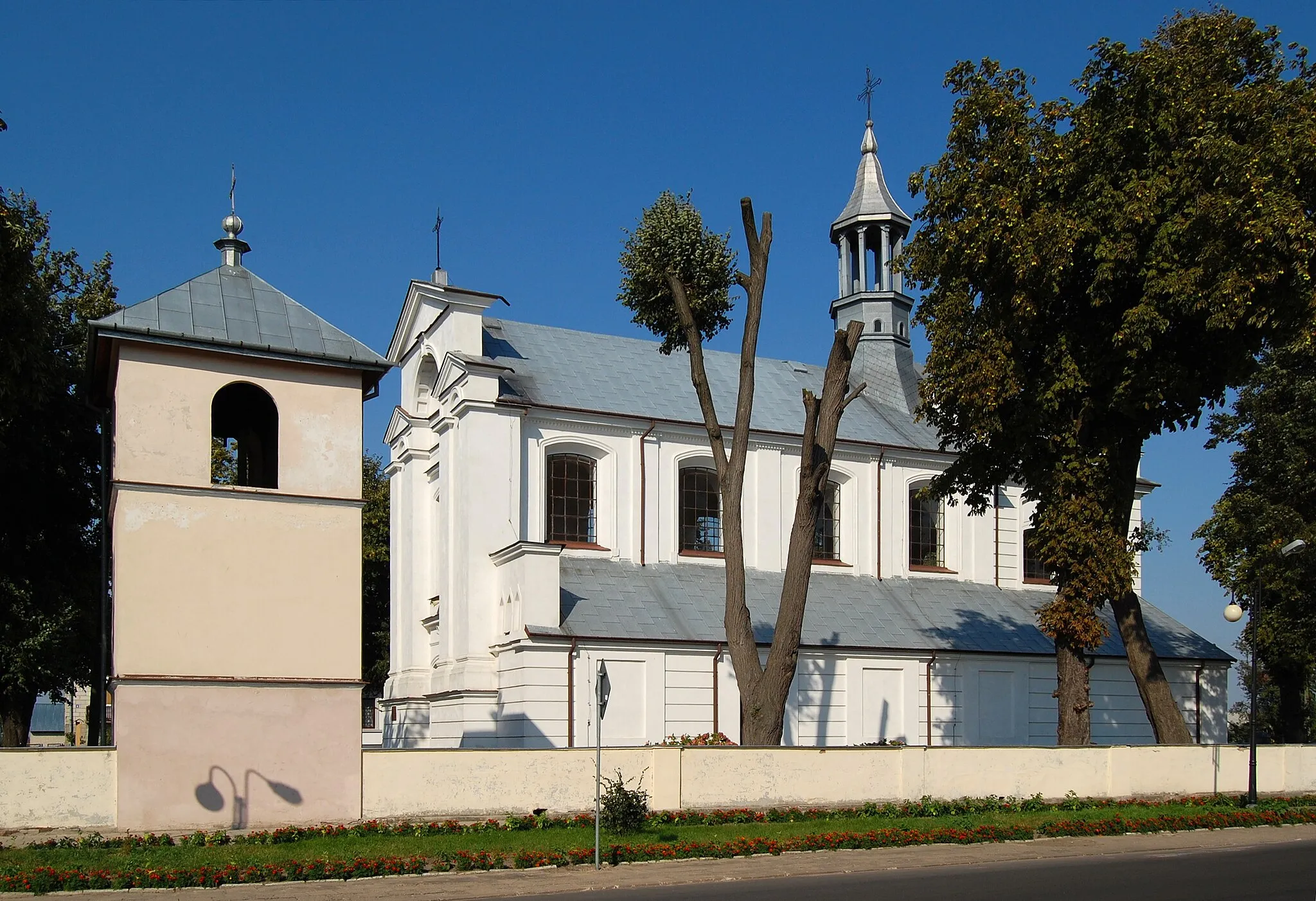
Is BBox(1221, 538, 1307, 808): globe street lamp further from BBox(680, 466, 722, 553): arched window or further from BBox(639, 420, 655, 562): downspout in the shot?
BBox(639, 420, 655, 562): downspout

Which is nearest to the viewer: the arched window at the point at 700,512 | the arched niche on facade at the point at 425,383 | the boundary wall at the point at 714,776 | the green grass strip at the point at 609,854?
the green grass strip at the point at 609,854

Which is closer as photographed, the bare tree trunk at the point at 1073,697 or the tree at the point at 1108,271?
the tree at the point at 1108,271

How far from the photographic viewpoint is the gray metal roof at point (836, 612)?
92.7ft

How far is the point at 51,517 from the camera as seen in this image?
87.4 ft

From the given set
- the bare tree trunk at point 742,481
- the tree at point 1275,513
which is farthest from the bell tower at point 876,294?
the bare tree trunk at point 742,481

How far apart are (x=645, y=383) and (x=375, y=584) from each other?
20.7 metres

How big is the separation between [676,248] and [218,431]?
870 cm

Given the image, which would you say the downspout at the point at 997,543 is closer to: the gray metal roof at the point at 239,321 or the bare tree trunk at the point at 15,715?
the gray metal roof at the point at 239,321

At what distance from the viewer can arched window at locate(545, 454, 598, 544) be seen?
30.5m

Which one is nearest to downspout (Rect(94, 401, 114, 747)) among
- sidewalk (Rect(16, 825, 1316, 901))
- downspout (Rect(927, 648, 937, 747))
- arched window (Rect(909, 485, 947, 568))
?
sidewalk (Rect(16, 825, 1316, 901))

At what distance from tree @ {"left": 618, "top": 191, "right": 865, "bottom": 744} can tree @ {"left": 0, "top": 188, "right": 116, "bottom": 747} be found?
11257mm

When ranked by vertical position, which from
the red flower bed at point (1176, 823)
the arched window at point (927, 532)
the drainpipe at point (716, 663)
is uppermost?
the arched window at point (927, 532)

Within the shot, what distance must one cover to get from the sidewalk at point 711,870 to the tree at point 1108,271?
19.4 ft

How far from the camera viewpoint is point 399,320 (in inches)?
1346
